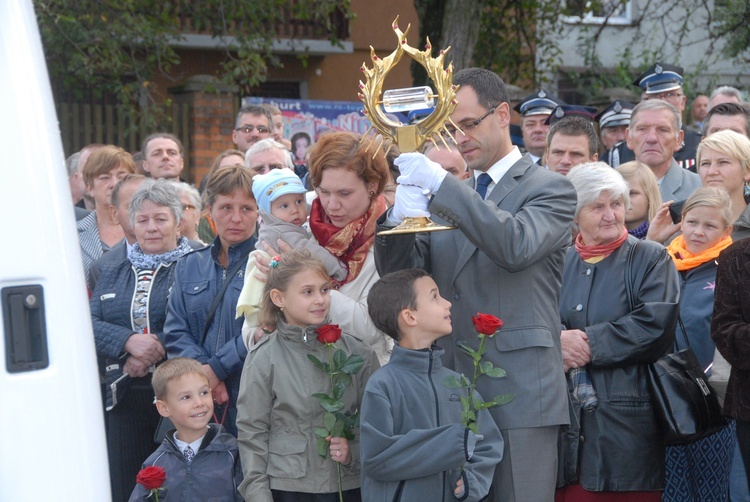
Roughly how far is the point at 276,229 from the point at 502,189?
1.28m

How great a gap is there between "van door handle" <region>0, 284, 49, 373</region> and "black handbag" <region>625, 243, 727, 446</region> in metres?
2.87

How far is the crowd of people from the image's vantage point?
3.46 m

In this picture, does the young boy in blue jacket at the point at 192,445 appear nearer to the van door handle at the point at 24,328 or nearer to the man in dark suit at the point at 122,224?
the man in dark suit at the point at 122,224

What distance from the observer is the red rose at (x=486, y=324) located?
3254 mm

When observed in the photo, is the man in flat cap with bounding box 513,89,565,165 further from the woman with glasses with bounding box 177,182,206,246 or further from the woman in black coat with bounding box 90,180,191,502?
the woman in black coat with bounding box 90,180,191,502

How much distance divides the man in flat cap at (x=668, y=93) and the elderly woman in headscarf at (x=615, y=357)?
3.03 meters

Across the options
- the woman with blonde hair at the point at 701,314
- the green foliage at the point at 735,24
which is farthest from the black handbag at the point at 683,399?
the green foliage at the point at 735,24

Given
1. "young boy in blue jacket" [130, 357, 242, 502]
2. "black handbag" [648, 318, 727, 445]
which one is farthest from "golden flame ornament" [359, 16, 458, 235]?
"black handbag" [648, 318, 727, 445]

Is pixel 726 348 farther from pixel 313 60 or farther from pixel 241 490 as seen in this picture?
pixel 313 60

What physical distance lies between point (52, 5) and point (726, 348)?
10.3 m

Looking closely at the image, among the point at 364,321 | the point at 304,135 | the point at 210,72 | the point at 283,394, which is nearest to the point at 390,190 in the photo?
the point at 364,321

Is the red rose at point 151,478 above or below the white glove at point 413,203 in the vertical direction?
below

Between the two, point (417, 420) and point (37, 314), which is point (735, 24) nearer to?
point (417, 420)

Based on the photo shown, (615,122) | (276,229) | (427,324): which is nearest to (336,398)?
(427,324)
